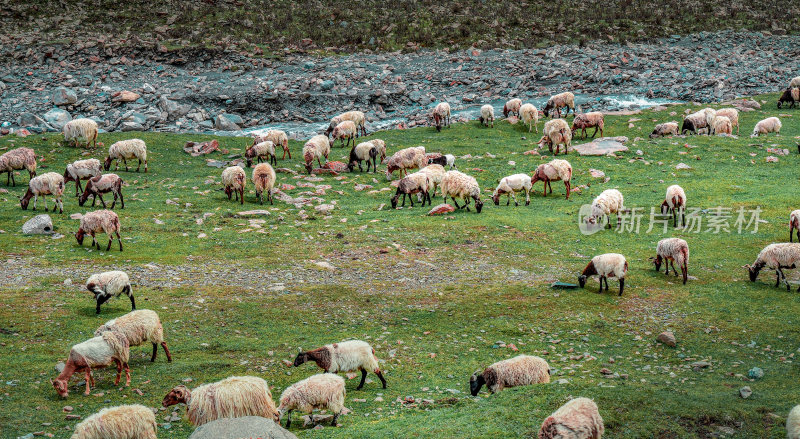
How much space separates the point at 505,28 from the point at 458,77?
1358 cm

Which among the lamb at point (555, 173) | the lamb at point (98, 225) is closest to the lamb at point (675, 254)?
the lamb at point (555, 173)

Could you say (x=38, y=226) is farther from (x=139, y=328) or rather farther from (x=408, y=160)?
(x=408, y=160)

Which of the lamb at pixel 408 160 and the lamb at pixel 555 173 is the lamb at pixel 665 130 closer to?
the lamb at pixel 555 173

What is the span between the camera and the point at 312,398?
10297mm

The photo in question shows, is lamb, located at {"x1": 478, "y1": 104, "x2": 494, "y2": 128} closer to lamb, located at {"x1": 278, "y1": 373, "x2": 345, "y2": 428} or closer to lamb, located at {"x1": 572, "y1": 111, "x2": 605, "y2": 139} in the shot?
lamb, located at {"x1": 572, "y1": 111, "x2": 605, "y2": 139}

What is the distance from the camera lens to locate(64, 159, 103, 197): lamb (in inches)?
979

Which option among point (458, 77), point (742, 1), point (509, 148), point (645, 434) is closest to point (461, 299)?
point (645, 434)

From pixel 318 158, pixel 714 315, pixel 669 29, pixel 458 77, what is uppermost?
pixel 669 29

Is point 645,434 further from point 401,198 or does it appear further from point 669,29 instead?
point 669,29

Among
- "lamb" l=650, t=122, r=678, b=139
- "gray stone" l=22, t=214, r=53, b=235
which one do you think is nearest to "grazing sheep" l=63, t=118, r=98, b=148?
"gray stone" l=22, t=214, r=53, b=235

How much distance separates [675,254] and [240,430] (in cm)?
1229

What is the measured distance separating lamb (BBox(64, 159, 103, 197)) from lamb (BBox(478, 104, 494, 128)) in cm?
1890

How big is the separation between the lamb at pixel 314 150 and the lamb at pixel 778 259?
675 inches

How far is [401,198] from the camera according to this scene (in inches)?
1013
